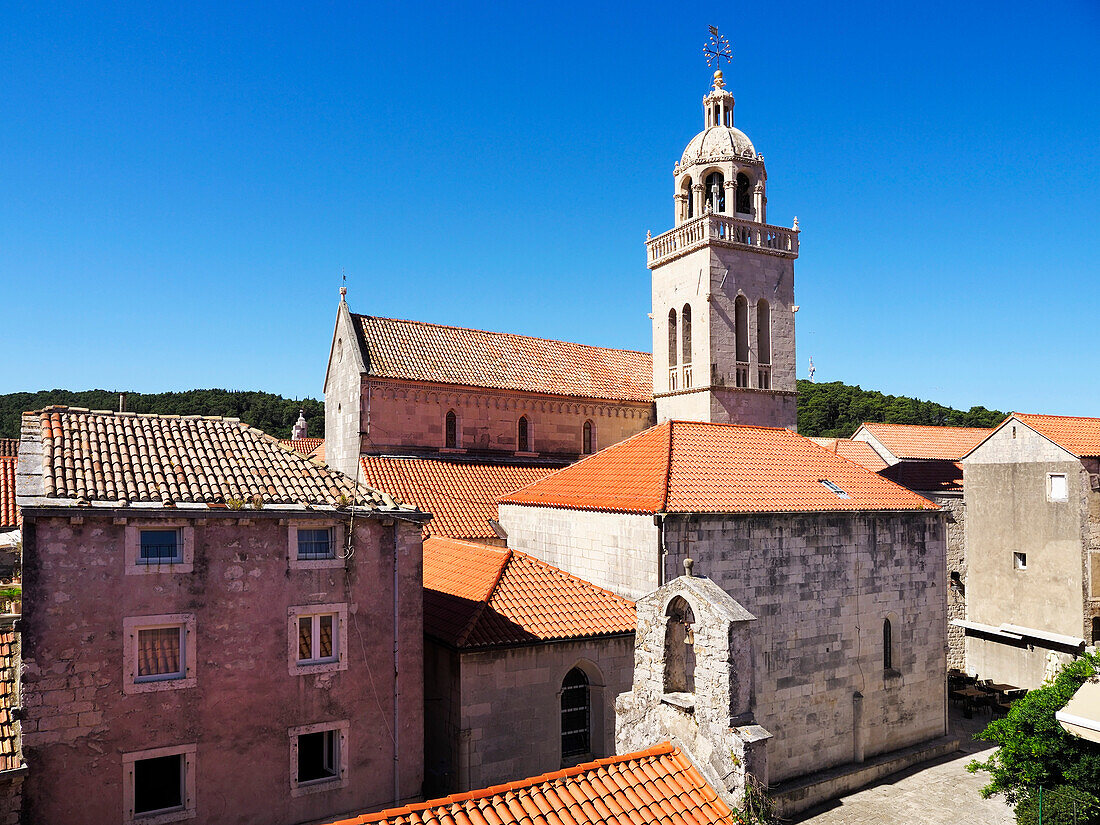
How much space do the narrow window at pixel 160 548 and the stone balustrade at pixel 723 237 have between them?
20.2 meters

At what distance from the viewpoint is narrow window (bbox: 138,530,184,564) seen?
12.0m

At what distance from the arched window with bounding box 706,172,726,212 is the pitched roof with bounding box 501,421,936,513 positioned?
1006 cm

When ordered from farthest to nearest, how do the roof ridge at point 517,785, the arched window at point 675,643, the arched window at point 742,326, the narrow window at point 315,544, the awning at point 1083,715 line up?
the arched window at point 742,326
the narrow window at point 315,544
the awning at point 1083,715
the arched window at point 675,643
the roof ridge at point 517,785

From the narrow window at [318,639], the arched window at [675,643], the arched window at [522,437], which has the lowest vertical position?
the narrow window at [318,639]

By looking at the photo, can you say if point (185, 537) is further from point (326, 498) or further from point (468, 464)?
point (468, 464)

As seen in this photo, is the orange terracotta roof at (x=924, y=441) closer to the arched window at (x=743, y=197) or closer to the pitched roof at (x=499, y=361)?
the pitched roof at (x=499, y=361)

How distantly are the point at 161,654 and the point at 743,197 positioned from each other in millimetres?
→ 24326

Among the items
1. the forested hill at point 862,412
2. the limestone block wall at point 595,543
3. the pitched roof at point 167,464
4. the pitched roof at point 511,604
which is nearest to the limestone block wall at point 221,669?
the pitched roof at point 167,464

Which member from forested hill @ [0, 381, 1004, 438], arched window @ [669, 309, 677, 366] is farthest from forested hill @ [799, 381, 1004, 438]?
arched window @ [669, 309, 677, 366]

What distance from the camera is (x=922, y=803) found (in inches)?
650

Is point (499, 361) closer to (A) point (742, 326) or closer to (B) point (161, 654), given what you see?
(A) point (742, 326)

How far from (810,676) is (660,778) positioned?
10.2 metres

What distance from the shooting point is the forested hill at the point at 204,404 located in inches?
2783

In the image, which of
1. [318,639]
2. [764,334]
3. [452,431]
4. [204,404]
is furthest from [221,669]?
[204,404]
